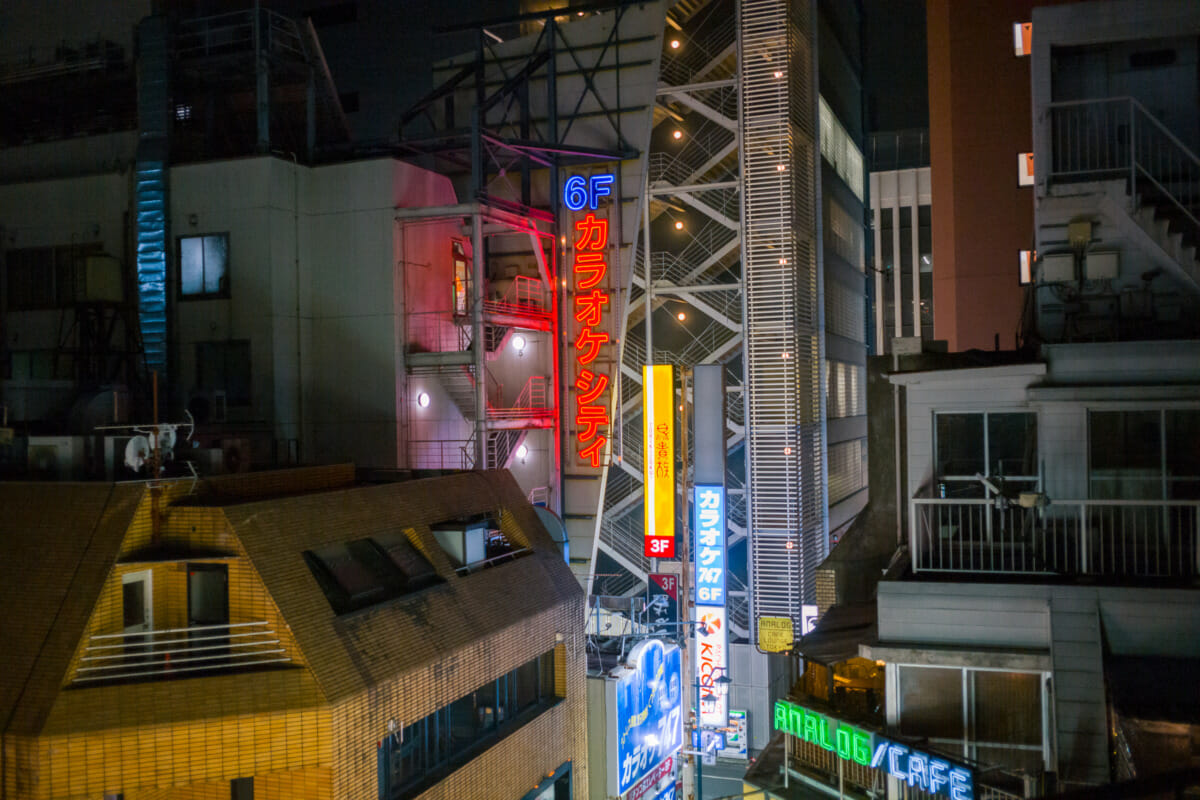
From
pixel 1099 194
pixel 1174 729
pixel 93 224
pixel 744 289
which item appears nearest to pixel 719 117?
pixel 744 289

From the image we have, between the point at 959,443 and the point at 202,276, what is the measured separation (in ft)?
76.9

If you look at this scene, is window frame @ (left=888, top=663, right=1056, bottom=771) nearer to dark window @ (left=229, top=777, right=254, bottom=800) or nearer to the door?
dark window @ (left=229, top=777, right=254, bottom=800)

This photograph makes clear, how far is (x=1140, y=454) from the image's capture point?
16.5 m

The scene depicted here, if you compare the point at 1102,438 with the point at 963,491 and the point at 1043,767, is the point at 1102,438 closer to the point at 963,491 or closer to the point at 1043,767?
the point at 963,491

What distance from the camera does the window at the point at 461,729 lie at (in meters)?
17.2

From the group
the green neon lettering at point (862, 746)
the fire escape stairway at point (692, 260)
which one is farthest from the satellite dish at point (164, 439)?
the fire escape stairway at point (692, 260)

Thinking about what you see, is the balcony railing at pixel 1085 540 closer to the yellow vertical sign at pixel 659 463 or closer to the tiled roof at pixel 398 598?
the tiled roof at pixel 398 598

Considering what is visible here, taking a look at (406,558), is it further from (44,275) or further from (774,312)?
(44,275)

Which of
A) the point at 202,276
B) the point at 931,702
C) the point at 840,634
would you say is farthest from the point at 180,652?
the point at 202,276

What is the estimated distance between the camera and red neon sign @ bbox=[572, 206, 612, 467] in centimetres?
3228

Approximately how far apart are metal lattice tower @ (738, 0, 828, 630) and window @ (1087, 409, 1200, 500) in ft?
46.7

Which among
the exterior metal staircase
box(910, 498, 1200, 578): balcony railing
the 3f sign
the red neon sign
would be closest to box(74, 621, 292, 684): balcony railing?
box(910, 498, 1200, 578): balcony railing

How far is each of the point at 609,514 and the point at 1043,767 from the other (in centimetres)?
1980

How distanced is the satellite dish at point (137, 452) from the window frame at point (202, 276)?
13866 millimetres
